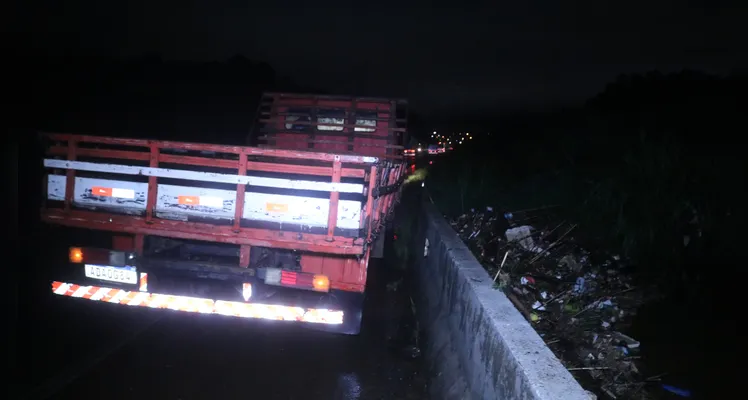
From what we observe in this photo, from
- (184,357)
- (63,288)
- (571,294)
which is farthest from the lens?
(571,294)

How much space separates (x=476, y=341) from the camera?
349 cm

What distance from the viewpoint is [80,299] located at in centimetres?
464

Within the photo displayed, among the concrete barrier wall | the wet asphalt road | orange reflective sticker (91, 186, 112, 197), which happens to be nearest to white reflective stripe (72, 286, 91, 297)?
the wet asphalt road

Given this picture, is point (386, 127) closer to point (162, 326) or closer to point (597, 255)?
point (597, 255)

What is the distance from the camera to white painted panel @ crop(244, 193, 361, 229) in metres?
4.20

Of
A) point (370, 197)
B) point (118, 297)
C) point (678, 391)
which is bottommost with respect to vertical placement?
point (678, 391)

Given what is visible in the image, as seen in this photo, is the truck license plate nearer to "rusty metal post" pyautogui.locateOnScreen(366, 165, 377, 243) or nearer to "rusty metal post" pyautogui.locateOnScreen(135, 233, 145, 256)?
"rusty metal post" pyautogui.locateOnScreen(135, 233, 145, 256)

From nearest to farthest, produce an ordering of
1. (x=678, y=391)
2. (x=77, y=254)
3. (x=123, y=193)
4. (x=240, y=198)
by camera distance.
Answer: (x=678, y=391)
(x=240, y=198)
(x=123, y=193)
(x=77, y=254)

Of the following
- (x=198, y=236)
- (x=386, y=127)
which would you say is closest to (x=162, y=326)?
(x=198, y=236)

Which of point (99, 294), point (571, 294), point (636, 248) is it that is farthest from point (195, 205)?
point (636, 248)

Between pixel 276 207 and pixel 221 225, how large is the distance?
55cm

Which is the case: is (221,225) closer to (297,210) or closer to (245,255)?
(245,255)

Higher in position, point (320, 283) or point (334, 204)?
point (334, 204)

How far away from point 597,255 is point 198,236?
224 inches
